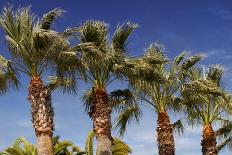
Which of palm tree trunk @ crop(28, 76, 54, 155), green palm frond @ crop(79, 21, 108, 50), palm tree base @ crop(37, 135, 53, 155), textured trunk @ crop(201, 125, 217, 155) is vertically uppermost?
green palm frond @ crop(79, 21, 108, 50)

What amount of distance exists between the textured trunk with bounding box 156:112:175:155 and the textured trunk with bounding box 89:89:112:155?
198 inches

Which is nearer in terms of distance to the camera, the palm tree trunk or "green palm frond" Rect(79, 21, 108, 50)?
the palm tree trunk

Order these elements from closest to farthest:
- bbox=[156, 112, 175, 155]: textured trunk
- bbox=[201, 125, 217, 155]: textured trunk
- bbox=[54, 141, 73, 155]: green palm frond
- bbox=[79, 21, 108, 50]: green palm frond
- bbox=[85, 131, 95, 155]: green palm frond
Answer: bbox=[79, 21, 108, 50]: green palm frond < bbox=[156, 112, 175, 155]: textured trunk < bbox=[201, 125, 217, 155]: textured trunk < bbox=[54, 141, 73, 155]: green palm frond < bbox=[85, 131, 95, 155]: green palm frond

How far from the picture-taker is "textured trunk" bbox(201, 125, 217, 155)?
3067 cm

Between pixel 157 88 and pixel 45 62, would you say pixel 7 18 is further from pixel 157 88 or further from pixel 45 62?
A: pixel 157 88

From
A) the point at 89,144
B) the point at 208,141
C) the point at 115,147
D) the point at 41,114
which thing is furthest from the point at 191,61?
the point at 115,147

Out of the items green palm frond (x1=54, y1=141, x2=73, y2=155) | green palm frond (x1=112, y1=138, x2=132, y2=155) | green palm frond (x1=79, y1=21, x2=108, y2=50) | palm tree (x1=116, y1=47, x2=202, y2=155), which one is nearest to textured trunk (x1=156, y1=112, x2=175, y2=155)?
palm tree (x1=116, y1=47, x2=202, y2=155)

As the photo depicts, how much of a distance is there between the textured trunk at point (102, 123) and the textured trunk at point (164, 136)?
16.5 ft

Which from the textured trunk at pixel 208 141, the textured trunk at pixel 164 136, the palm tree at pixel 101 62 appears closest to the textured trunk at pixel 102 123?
the palm tree at pixel 101 62

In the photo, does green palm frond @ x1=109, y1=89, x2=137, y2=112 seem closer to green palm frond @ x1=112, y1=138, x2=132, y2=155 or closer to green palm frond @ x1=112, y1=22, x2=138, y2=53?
green palm frond @ x1=112, y1=22, x2=138, y2=53

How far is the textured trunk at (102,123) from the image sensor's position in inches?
863

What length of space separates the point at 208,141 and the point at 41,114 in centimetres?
1426

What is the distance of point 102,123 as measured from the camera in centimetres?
2194

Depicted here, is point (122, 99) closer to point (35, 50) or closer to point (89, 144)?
point (35, 50)
